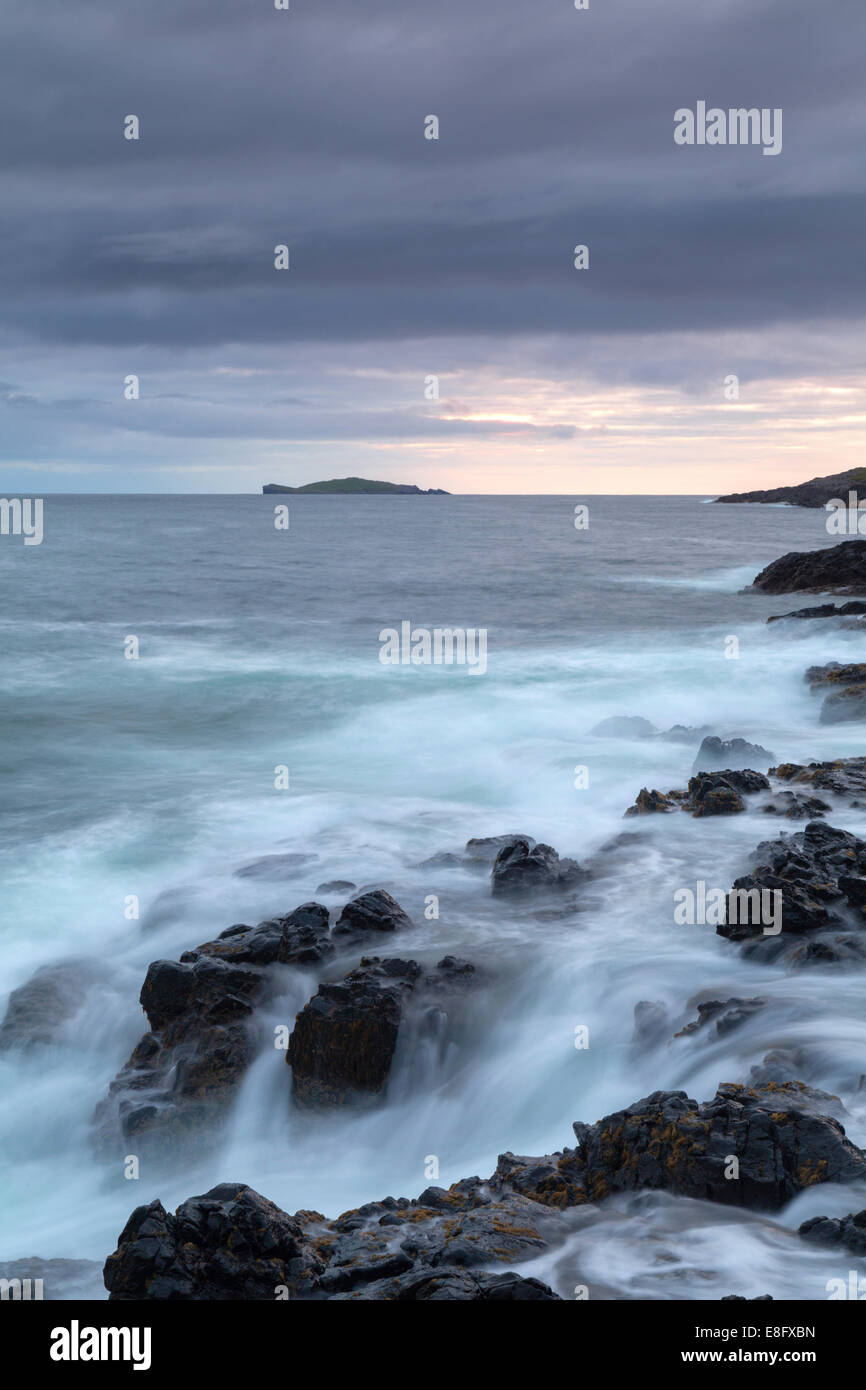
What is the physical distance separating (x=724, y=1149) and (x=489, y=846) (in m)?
8.58

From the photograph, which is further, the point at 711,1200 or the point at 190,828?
the point at 190,828

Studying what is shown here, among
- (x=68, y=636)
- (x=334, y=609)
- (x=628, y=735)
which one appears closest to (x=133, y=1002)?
(x=628, y=735)

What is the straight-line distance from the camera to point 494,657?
1463 inches

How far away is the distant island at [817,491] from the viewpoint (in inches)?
5881

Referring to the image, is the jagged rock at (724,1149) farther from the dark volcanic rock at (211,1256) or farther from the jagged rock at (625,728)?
the jagged rock at (625,728)

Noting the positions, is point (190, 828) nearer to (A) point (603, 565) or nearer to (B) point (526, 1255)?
(B) point (526, 1255)

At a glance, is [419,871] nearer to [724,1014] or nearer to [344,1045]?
[344,1045]

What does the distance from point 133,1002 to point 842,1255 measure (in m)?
8.93

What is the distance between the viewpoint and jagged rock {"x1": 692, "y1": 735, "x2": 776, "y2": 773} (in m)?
20.8

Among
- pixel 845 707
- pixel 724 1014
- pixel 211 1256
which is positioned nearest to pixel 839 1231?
pixel 724 1014

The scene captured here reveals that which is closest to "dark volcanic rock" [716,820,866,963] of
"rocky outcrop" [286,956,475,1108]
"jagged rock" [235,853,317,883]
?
"rocky outcrop" [286,956,475,1108]

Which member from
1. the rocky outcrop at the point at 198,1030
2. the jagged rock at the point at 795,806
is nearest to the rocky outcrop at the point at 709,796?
the jagged rock at the point at 795,806

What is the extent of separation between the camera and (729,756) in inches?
828

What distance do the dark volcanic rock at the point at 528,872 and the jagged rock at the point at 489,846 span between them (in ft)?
1.74
